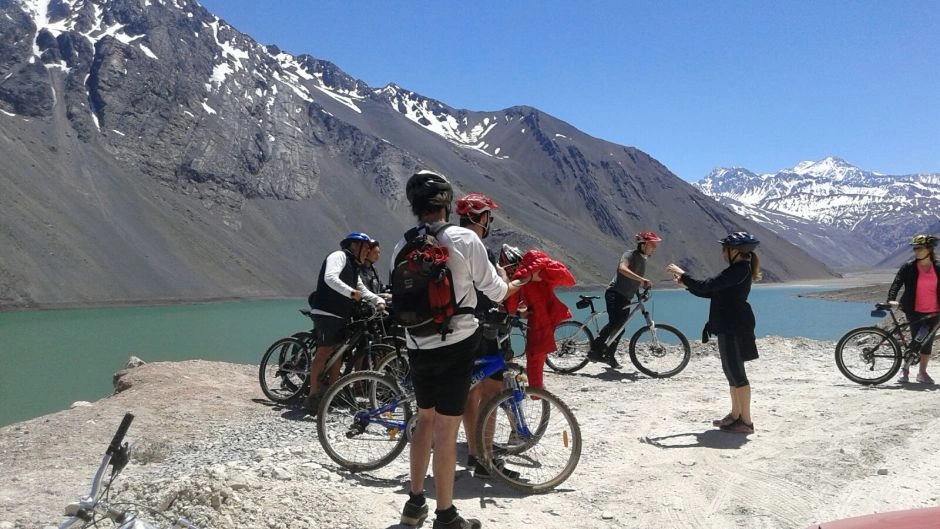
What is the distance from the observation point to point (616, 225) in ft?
543

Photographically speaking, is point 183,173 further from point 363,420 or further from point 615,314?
point 363,420

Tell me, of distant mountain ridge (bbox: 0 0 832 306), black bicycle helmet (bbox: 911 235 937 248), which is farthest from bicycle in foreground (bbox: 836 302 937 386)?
distant mountain ridge (bbox: 0 0 832 306)

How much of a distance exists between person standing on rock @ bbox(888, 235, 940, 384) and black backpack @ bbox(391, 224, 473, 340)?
7.47 meters

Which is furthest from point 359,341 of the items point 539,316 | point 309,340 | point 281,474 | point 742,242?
point 742,242

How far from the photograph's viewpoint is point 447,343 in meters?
3.64

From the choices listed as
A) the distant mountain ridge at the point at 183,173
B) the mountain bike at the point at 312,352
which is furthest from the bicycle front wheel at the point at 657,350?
the distant mountain ridge at the point at 183,173

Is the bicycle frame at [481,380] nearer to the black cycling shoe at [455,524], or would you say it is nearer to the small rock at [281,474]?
the small rock at [281,474]

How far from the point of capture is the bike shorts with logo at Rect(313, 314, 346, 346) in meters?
7.31

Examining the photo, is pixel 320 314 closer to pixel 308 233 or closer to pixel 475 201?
pixel 475 201

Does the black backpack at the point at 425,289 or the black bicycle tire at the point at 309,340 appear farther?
the black bicycle tire at the point at 309,340

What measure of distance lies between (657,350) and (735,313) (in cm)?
399

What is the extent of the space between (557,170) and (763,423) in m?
176

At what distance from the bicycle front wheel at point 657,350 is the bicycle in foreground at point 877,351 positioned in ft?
6.71

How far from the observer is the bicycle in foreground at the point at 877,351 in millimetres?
8922
